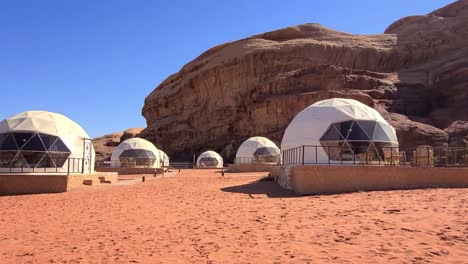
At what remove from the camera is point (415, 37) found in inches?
2527

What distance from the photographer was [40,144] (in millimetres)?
21781


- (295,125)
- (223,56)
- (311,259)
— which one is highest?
(223,56)

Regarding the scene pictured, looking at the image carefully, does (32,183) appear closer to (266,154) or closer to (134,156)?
(134,156)

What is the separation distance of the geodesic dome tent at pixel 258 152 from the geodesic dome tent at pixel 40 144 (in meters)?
22.5

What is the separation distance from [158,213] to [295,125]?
40.3 ft

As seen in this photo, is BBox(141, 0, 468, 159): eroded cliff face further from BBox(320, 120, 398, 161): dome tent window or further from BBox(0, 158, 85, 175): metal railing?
BBox(0, 158, 85, 175): metal railing

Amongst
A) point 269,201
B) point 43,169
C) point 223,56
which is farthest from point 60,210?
point 223,56

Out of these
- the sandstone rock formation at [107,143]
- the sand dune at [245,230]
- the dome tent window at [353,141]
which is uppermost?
the sandstone rock formation at [107,143]

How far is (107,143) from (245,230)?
85881mm

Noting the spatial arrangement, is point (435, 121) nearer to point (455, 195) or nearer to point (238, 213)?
point (455, 195)

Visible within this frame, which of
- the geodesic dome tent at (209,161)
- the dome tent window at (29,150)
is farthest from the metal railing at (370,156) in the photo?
the geodesic dome tent at (209,161)

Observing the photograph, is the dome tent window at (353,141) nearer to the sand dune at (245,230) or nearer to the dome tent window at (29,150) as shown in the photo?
the sand dune at (245,230)

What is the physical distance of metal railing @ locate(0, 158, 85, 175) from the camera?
21.0m

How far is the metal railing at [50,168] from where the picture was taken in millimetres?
21000
